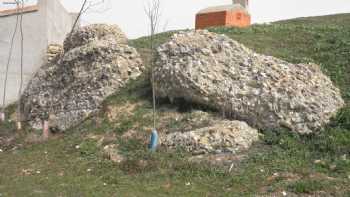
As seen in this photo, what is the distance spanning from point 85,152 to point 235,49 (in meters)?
4.51

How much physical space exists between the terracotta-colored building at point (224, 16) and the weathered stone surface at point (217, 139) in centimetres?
1254

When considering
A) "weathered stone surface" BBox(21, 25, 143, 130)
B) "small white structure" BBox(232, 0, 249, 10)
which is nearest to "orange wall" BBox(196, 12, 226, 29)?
"small white structure" BBox(232, 0, 249, 10)

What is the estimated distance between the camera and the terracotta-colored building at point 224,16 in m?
21.8

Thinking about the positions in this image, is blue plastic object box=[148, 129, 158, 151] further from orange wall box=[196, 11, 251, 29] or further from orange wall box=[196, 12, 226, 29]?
orange wall box=[196, 12, 226, 29]

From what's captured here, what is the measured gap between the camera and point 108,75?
13.1m

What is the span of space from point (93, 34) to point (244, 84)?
7.13 meters

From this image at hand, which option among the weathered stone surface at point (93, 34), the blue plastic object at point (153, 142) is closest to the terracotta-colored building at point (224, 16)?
the weathered stone surface at point (93, 34)

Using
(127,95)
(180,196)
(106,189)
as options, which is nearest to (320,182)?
(180,196)

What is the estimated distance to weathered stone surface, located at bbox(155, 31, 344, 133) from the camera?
32.7 ft

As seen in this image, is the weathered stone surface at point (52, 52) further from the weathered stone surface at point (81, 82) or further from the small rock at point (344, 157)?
the small rock at point (344, 157)

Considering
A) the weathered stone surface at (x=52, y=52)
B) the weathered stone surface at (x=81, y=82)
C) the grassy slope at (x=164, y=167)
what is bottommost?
the grassy slope at (x=164, y=167)

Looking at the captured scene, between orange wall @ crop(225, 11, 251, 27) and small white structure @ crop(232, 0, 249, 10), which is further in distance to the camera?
small white structure @ crop(232, 0, 249, 10)

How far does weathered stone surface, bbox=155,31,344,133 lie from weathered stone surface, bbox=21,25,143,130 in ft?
6.68

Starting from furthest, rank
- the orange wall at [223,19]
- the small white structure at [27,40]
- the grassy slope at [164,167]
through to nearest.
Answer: the orange wall at [223,19]
the small white structure at [27,40]
the grassy slope at [164,167]
